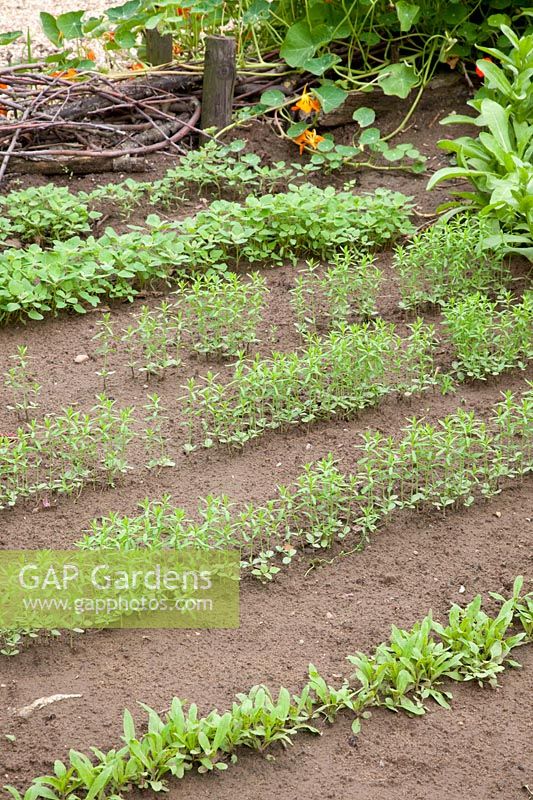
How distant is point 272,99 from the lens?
6281 mm

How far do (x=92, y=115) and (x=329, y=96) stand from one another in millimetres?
1377

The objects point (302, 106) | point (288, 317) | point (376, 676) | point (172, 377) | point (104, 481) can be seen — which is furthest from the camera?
point (302, 106)

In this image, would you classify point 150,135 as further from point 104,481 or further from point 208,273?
point 104,481

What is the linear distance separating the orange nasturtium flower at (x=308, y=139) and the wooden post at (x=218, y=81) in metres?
0.44

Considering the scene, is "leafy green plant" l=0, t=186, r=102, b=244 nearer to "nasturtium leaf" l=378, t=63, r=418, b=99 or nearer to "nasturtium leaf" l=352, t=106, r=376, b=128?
"nasturtium leaf" l=352, t=106, r=376, b=128

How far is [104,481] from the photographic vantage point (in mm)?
3814

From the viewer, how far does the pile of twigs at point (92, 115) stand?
597 cm

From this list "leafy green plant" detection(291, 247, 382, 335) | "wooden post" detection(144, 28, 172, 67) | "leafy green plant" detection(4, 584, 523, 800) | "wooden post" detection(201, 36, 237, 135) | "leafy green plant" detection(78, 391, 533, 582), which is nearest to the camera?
"leafy green plant" detection(4, 584, 523, 800)

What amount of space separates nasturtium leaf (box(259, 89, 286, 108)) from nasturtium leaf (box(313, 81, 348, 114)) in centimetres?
23

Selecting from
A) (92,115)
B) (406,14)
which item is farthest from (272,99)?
(92,115)

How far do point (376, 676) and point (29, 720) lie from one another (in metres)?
0.95

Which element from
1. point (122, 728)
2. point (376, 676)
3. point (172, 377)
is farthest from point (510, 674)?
point (172, 377)

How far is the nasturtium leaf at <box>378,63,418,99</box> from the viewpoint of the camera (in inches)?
Answer: 244

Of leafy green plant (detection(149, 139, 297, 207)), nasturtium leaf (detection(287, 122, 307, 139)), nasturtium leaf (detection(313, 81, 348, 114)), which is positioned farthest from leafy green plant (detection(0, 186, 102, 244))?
nasturtium leaf (detection(313, 81, 348, 114))
